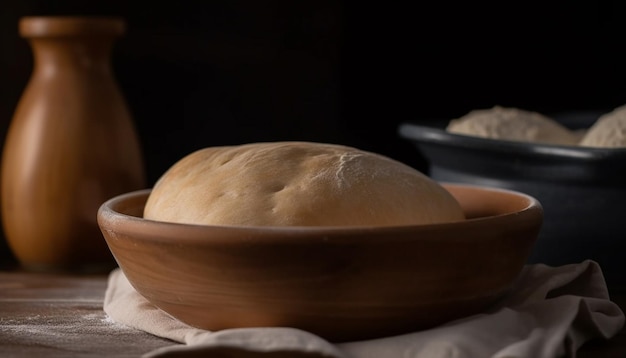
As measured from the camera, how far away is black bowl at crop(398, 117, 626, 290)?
0.88 meters

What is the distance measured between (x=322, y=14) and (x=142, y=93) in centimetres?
27

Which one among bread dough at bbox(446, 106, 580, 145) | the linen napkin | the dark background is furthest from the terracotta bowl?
the dark background

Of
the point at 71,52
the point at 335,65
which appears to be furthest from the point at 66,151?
the point at 335,65

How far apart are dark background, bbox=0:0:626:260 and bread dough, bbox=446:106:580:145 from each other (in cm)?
27

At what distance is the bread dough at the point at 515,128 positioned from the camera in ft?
3.41

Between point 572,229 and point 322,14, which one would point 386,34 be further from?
point 572,229

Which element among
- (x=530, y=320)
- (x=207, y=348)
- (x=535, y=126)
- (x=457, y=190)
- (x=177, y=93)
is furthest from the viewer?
(x=177, y=93)

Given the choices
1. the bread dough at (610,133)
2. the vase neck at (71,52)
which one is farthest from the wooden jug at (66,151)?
the bread dough at (610,133)

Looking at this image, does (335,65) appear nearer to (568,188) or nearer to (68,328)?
(568,188)

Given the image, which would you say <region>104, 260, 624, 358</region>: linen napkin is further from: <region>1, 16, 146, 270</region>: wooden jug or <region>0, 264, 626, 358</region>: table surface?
<region>1, 16, 146, 270</region>: wooden jug

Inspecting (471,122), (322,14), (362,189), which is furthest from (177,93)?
(362,189)

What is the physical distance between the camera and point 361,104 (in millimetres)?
1337

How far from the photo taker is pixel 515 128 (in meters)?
1.05

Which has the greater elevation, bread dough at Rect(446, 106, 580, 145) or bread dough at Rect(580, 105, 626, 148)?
bread dough at Rect(580, 105, 626, 148)
